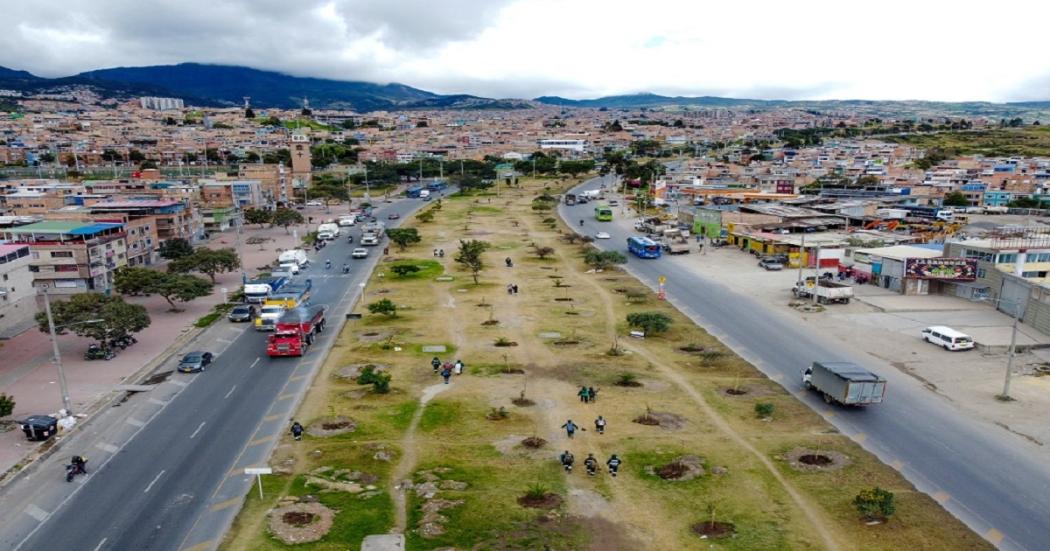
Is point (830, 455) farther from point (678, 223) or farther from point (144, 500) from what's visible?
point (678, 223)

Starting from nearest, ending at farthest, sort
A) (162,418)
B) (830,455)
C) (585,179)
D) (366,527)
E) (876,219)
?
(366,527) → (830,455) → (162,418) → (876,219) → (585,179)

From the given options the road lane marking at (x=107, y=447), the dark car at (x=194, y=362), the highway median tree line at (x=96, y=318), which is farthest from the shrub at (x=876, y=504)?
the highway median tree line at (x=96, y=318)

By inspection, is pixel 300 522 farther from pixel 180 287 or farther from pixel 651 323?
pixel 180 287

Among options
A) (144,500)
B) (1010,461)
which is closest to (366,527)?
(144,500)

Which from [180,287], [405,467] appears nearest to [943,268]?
[405,467]

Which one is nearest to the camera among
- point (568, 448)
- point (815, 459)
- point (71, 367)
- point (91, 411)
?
point (815, 459)

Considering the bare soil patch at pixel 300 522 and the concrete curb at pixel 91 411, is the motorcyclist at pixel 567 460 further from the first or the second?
the concrete curb at pixel 91 411

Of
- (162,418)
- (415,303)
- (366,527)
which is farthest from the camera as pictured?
(415,303)
